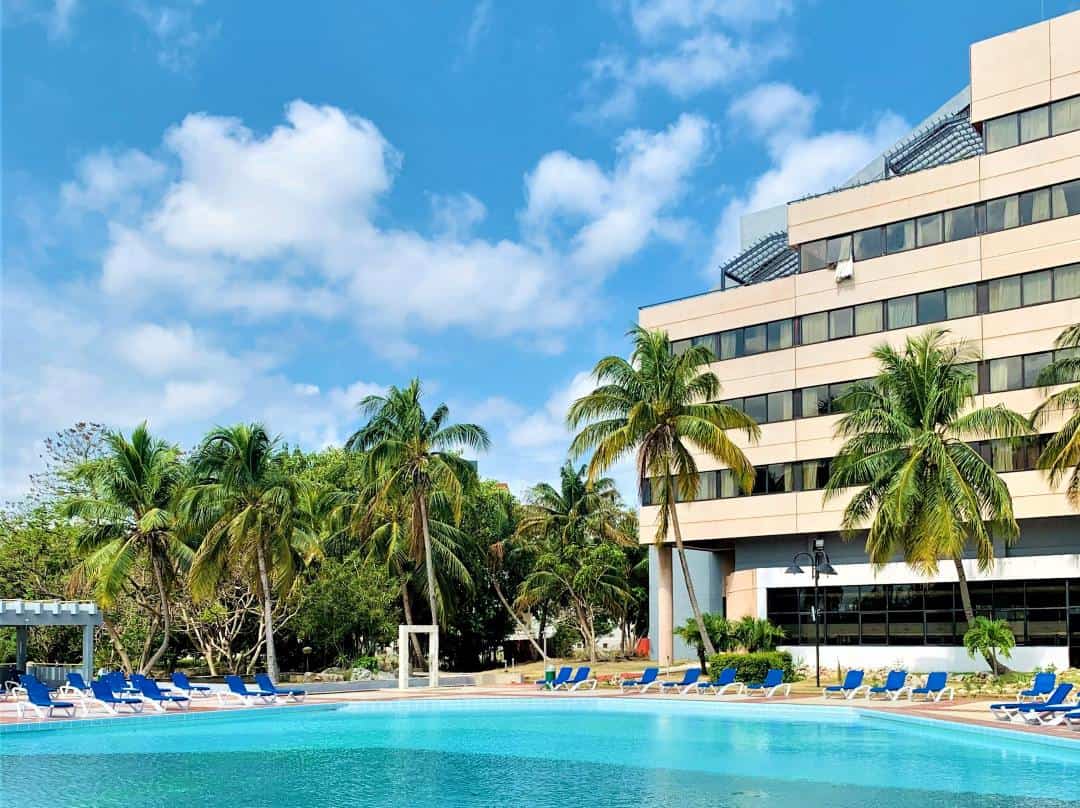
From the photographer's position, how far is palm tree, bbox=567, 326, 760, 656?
3609 cm

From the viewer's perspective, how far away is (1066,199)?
3862 centimetres

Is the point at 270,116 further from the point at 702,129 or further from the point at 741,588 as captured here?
the point at 741,588

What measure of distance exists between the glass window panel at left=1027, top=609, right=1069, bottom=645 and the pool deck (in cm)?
841

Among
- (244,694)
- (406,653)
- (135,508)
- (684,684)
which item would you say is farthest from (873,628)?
(135,508)

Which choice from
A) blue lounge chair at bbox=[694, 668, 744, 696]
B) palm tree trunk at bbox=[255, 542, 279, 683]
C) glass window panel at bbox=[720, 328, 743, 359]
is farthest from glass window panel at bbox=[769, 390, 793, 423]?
palm tree trunk at bbox=[255, 542, 279, 683]

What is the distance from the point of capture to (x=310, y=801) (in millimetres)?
16281

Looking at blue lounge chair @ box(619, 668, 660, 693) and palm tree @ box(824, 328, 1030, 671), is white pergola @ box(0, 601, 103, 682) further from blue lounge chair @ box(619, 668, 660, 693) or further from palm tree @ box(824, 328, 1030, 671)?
palm tree @ box(824, 328, 1030, 671)

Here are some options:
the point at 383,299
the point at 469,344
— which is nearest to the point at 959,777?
the point at 383,299

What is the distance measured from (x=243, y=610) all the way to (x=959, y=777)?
1106 inches

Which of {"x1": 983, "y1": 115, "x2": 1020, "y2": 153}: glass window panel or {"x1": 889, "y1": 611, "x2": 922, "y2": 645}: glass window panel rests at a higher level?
{"x1": 983, "y1": 115, "x2": 1020, "y2": 153}: glass window panel

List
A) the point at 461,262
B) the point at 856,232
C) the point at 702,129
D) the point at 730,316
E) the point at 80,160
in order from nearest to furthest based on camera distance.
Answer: the point at 80,160 → the point at 702,129 → the point at 461,262 → the point at 856,232 → the point at 730,316

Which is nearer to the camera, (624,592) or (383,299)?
(383,299)

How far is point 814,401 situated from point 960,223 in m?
8.39

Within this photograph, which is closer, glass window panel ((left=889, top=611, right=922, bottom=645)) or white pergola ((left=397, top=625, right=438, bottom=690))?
white pergola ((left=397, top=625, right=438, bottom=690))
